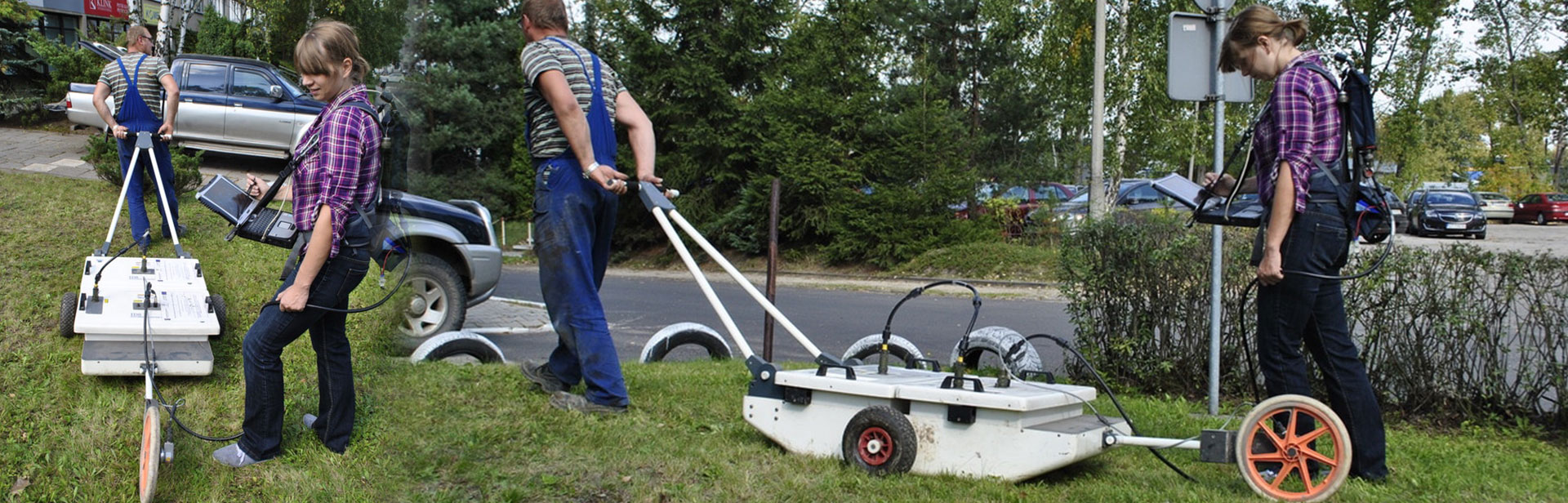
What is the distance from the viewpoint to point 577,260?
4121 millimetres

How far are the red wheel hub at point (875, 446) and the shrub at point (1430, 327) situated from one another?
1.75m

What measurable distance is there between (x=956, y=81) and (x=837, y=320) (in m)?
12.8

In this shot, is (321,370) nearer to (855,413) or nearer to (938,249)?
(855,413)

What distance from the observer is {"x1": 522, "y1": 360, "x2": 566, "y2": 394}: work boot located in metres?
4.49

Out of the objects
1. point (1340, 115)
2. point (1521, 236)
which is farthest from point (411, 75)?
point (1521, 236)

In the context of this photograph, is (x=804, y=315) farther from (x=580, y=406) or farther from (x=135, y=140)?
(x=135, y=140)

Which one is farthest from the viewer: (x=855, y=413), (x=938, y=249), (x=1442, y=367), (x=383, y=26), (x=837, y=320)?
(x=938, y=249)

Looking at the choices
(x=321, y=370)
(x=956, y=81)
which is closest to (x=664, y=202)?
(x=321, y=370)

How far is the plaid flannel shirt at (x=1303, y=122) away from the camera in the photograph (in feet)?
11.7

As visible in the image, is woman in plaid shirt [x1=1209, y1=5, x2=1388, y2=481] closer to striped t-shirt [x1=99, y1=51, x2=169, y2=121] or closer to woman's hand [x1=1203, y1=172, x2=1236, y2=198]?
woman's hand [x1=1203, y1=172, x2=1236, y2=198]

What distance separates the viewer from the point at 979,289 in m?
15.7

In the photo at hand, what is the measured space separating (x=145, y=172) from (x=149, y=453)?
2.27 feet

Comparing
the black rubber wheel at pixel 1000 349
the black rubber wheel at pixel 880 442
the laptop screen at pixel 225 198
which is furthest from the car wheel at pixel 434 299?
the black rubber wheel at pixel 1000 349

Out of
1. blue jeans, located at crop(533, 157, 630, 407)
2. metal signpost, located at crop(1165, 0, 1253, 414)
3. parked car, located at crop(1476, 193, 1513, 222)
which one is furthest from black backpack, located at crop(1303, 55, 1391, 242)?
parked car, located at crop(1476, 193, 1513, 222)
